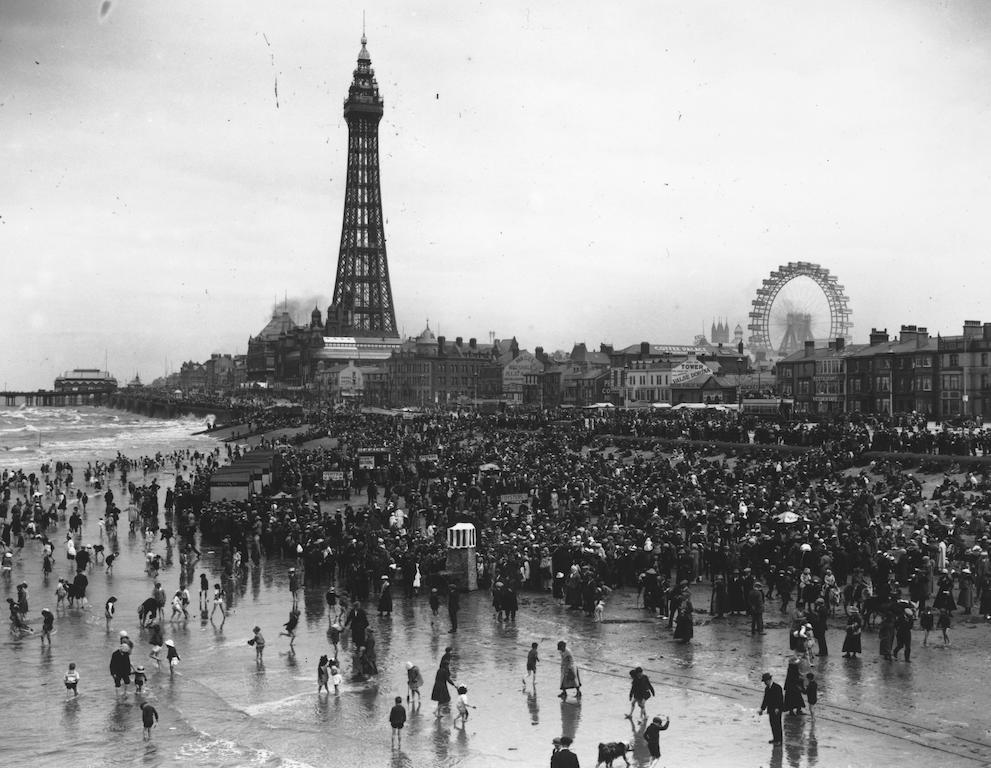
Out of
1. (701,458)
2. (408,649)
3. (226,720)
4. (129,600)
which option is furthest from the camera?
(701,458)

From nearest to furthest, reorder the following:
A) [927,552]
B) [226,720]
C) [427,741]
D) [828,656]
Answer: [427,741] → [226,720] → [828,656] → [927,552]

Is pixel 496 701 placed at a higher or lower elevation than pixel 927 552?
lower

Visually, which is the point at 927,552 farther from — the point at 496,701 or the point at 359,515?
the point at 359,515

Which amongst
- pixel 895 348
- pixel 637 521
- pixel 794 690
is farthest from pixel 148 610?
pixel 895 348

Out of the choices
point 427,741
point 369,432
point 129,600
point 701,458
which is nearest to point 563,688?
point 427,741

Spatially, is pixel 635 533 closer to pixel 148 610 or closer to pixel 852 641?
pixel 852 641

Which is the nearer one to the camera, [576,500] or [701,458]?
[576,500]

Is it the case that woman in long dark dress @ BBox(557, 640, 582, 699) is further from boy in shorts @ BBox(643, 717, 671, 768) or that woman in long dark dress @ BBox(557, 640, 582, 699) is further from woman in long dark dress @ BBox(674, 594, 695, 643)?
woman in long dark dress @ BBox(674, 594, 695, 643)
